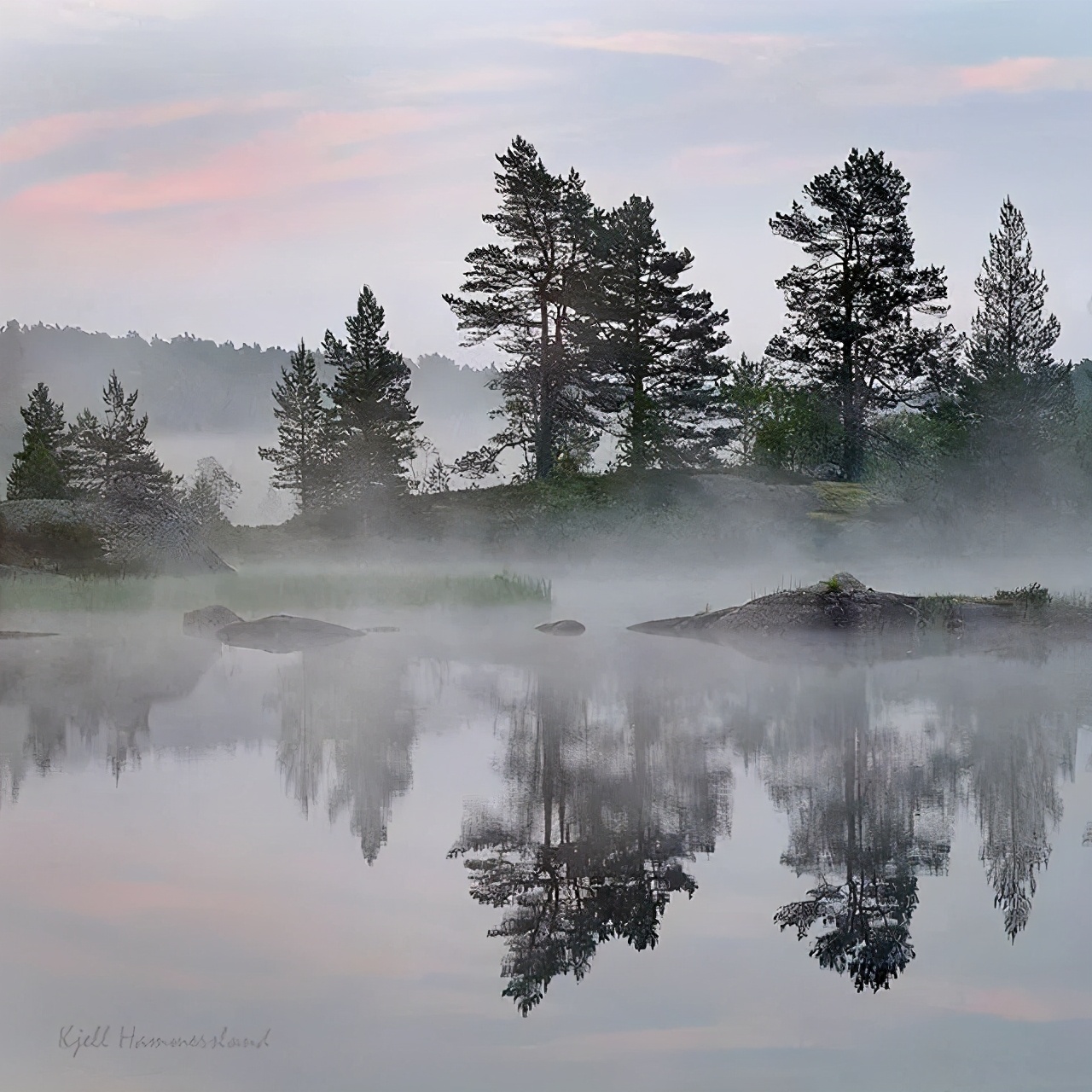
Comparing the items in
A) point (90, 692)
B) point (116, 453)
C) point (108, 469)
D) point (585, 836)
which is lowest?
point (585, 836)

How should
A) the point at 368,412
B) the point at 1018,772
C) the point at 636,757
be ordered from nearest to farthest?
1. the point at 1018,772
2. the point at 636,757
3. the point at 368,412

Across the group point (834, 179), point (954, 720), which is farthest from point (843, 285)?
point (954, 720)

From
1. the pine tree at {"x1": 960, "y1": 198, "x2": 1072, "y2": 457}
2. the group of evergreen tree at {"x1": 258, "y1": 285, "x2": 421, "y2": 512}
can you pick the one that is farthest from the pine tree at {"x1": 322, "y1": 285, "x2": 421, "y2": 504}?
the pine tree at {"x1": 960, "y1": 198, "x2": 1072, "y2": 457}

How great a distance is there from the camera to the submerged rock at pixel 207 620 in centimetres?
2498

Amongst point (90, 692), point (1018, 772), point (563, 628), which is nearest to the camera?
point (1018, 772)

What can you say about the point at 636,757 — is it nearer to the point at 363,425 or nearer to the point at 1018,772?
the point at 1018,772

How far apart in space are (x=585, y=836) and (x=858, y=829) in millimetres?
2090

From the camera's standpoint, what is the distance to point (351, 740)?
14688mm

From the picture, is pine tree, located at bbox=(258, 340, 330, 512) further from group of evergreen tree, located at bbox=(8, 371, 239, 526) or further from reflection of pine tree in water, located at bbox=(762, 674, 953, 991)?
reflection of pine tree in water, located at bbox=(762, 674, 953, 991)

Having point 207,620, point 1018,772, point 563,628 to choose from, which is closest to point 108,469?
point 207,620

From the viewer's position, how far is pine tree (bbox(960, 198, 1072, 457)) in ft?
163

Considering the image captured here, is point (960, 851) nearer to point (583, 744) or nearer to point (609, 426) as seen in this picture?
point (583, 744)

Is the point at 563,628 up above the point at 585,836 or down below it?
above

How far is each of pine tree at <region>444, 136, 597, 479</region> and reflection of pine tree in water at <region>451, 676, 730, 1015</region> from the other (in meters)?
33.4
